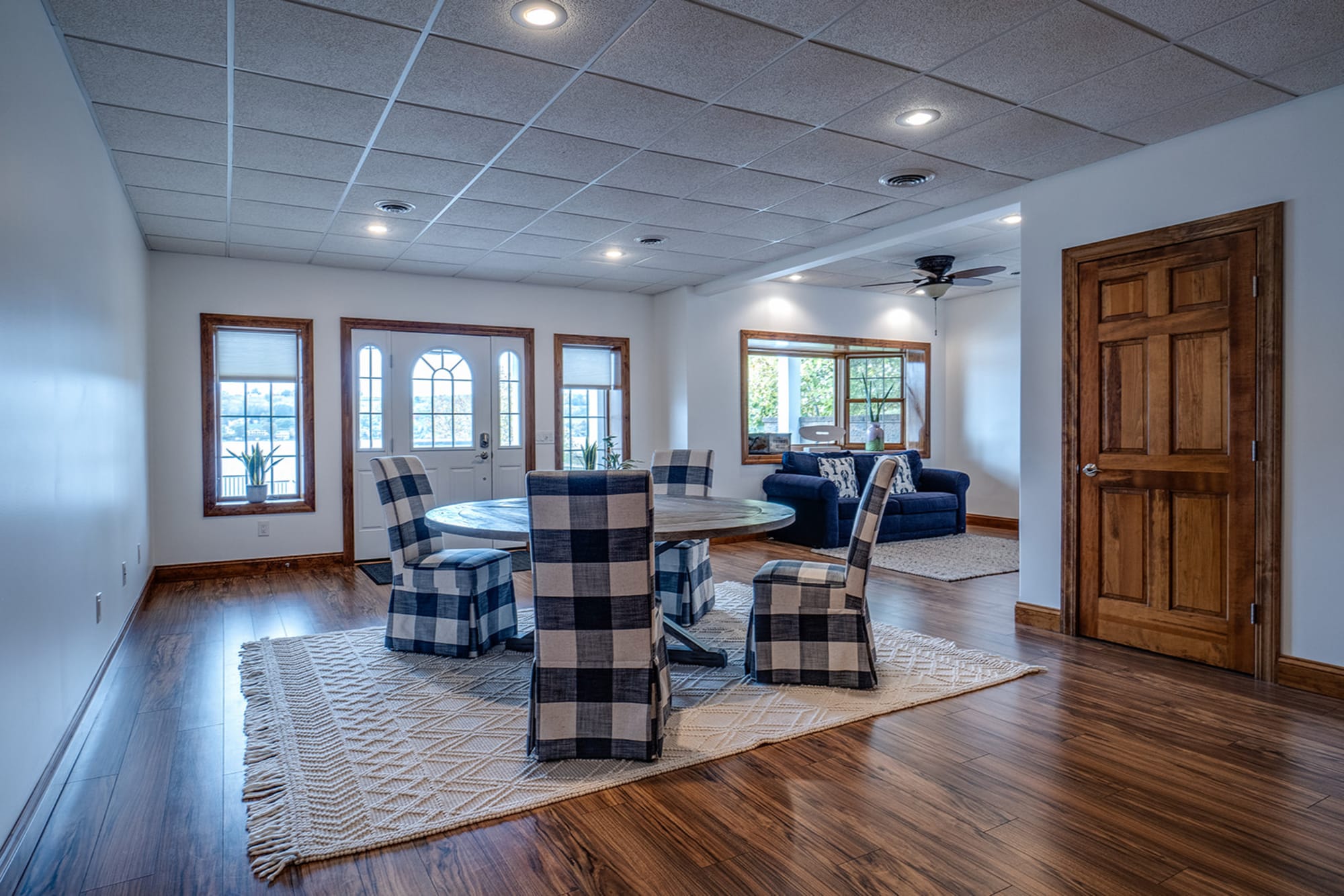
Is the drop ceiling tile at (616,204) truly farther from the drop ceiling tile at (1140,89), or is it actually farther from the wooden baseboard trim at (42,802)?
the wooden baseboard trim at (42,802)

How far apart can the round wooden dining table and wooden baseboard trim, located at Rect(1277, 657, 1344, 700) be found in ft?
6.97

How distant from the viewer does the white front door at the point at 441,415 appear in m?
6.40

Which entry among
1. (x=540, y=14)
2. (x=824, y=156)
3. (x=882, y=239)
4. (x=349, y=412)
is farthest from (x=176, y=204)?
(x=882, y=239)

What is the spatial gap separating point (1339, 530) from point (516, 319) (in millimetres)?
5855

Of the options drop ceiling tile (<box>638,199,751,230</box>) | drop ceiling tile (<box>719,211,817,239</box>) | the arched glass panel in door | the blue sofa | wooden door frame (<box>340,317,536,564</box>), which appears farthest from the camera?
the blue sofa

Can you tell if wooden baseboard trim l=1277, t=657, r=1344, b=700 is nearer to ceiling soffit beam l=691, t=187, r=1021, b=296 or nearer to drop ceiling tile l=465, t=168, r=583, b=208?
ceiling soffit beam l=691, t=187, r=1021, b=296

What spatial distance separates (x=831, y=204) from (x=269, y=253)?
4.11 metres

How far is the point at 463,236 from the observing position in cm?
527

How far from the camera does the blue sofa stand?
22.4ft

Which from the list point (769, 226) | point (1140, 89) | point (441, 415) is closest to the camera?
point (1140, 89)

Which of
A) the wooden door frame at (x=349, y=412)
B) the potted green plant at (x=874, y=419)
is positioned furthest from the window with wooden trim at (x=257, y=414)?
the potted green plant at (x=874, y=419)

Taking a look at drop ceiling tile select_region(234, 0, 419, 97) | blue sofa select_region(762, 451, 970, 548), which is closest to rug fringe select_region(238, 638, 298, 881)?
drop ceiling tile select_region(234, 0, 419, 97)

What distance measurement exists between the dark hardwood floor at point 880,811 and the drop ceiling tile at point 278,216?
2.69m

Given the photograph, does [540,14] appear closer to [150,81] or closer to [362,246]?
[150,81]
